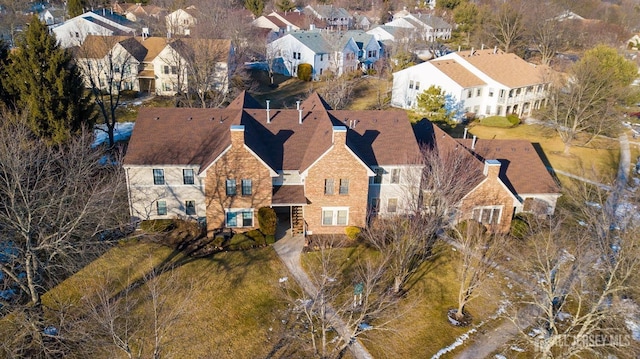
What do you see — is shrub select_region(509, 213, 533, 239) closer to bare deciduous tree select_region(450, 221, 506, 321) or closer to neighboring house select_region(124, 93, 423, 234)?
bare deciduous tree select_region(450, 221, 506, 321)

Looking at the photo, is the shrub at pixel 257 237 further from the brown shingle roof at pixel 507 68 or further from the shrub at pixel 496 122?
the brown shingle roof at pixel 507 68

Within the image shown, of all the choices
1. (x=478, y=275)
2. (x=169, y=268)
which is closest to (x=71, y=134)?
(x=169, y=268)

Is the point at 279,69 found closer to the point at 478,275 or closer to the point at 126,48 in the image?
the point at 126,48

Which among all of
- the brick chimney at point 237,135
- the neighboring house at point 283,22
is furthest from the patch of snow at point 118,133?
the neighboring house at point 283,22

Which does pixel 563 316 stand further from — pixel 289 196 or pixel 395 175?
pixel 289 196

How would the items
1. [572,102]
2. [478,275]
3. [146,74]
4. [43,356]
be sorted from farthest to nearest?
[146,74] < [572,102] < [478,275] < [43,356]

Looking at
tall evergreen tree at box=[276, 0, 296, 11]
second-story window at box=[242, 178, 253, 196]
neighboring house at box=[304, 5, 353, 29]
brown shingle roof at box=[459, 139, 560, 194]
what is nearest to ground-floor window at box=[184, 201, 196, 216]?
second-story window at box=[242, 178, 253, 196]
